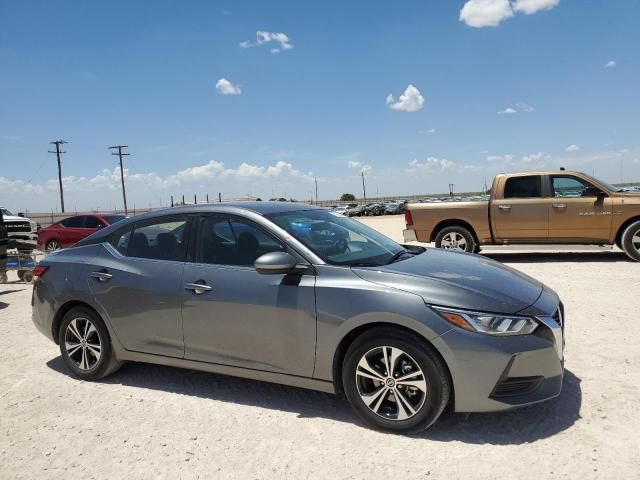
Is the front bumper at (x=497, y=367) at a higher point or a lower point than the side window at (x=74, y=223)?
lower

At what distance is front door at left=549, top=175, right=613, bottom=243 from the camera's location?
1035 cm

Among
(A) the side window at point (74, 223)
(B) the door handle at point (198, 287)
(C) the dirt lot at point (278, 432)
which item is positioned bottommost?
(C) the dirt lot at point (278, 432)

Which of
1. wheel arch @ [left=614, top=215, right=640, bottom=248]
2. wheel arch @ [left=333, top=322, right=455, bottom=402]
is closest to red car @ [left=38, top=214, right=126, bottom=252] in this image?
wheel arch @ [left=614, top=215, right=640, bottom=248]

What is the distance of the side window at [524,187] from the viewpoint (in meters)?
10.9

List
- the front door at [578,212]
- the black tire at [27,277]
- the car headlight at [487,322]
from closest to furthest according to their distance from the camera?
the car headlight at [487,322], the front door at [578,212], the black tire at [27,277]

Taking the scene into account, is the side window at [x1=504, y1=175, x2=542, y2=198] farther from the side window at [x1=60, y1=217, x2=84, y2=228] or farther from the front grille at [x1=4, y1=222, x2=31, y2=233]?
the front grille at [x1=4, y1=222, x2=31, y2=233]

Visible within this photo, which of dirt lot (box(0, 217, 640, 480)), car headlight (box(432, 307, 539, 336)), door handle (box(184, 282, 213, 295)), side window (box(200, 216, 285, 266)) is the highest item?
side window (box(200, 216, 285, 266))

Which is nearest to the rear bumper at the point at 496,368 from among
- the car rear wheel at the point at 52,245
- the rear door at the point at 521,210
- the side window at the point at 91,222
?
the rear door at the point at 521,210

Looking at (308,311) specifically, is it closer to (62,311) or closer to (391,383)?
(391,383)

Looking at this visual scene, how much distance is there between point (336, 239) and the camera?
4.16 meters

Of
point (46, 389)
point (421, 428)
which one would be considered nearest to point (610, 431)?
point (421, 428)

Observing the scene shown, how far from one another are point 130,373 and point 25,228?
17.5 meters

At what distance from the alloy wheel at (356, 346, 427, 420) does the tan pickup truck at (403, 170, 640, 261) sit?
8179 millimetres

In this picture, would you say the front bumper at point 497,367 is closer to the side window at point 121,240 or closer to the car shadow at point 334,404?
the car shadow at point 334,404
